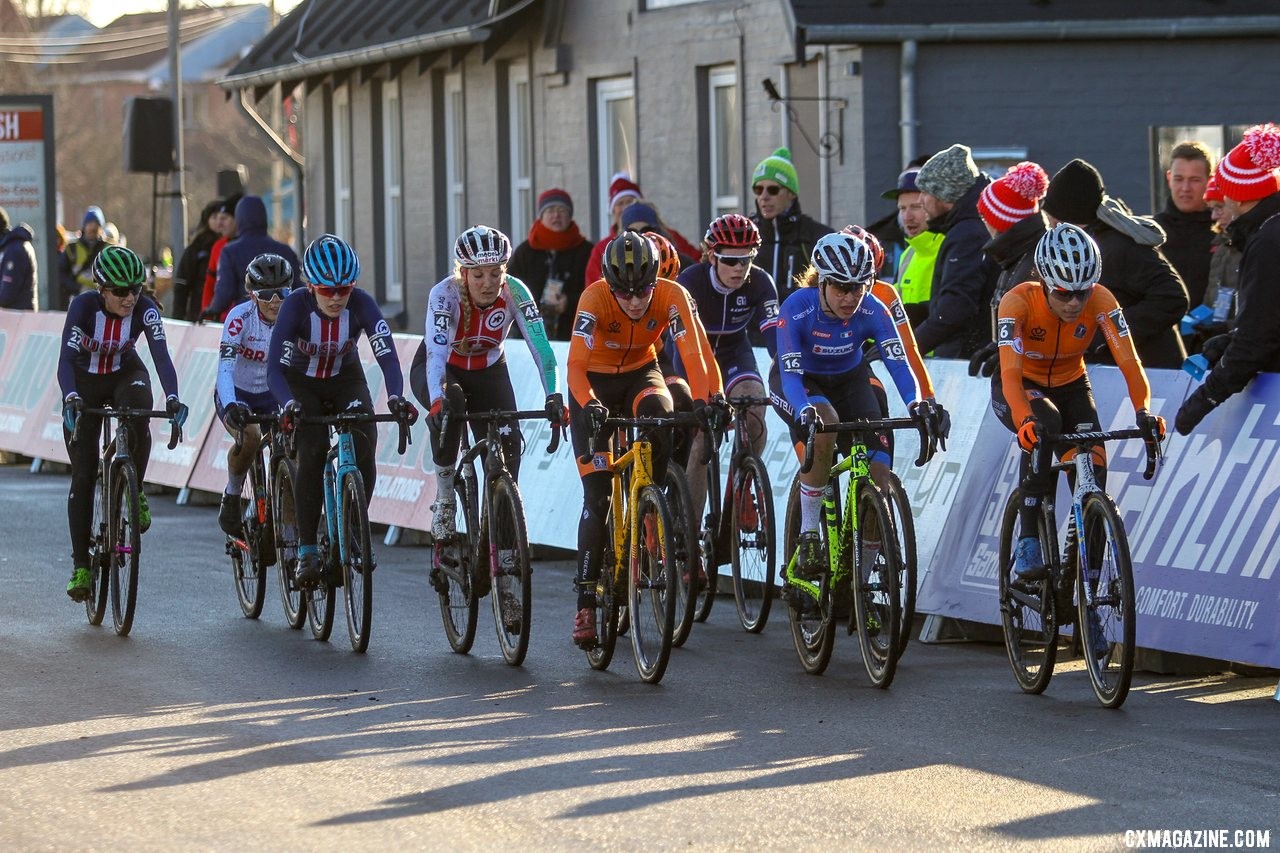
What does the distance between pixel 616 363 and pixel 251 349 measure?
9.14ft

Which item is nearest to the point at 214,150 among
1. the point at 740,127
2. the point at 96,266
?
the point at 740,127

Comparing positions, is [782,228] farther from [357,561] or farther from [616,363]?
[357,561]

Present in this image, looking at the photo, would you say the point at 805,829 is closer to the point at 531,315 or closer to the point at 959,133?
the point at 531,315

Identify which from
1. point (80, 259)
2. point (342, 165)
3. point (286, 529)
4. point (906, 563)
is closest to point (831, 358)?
point (906, 563)

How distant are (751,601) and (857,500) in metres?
2.02

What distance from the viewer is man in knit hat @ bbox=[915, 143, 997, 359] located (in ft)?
39.5

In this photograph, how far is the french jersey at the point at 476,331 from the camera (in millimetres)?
10609

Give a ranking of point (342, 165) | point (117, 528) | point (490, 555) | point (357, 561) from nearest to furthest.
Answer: point (490, 555) < point (357, 561) < point (117, 528) < point (342, 165)

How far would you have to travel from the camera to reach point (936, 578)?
11.2 meters

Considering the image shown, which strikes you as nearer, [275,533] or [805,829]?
[805,829]

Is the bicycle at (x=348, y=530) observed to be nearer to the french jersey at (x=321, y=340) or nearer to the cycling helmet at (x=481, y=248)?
the french jersey at (x=321, y=340)

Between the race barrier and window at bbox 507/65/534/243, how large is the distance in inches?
438

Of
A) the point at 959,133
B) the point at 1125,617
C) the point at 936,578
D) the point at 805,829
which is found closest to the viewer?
the point at 805,829

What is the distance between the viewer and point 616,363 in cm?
1052
